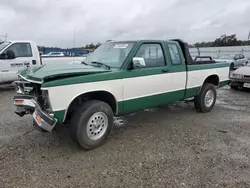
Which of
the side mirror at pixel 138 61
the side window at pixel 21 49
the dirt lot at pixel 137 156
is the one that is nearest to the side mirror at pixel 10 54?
the side window at pixel 21 49

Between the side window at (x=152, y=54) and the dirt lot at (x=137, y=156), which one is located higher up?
the side window at (x=152, y=54)

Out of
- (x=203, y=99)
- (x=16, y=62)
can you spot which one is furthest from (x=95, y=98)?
(x=16, y=62)

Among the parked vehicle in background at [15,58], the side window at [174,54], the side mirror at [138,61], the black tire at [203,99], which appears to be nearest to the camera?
the side mirror at [138,61]

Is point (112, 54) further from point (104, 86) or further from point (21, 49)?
point (21, 49)

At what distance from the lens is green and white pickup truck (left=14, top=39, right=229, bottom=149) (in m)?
3.37

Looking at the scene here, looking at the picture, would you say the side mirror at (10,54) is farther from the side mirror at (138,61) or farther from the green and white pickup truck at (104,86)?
the side mirror at (138,61)

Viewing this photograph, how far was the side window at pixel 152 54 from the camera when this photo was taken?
4.50m

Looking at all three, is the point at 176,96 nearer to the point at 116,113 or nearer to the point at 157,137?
the point at 157,137

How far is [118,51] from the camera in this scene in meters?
4.49

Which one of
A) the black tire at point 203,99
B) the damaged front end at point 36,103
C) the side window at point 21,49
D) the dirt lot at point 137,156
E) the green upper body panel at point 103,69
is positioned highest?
the side window at point 21,49

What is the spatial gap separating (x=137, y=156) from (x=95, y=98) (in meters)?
1.22

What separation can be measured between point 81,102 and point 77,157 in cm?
89

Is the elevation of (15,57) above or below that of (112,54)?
below

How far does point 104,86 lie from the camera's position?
12.4 ft
